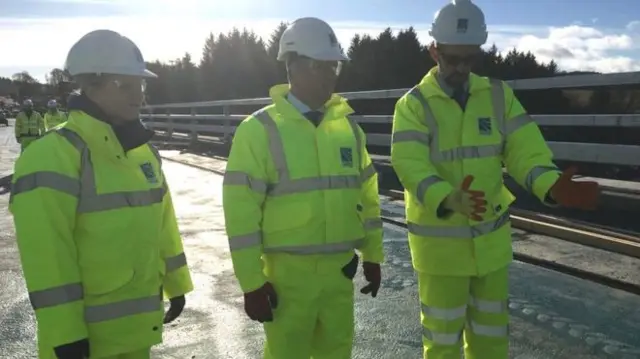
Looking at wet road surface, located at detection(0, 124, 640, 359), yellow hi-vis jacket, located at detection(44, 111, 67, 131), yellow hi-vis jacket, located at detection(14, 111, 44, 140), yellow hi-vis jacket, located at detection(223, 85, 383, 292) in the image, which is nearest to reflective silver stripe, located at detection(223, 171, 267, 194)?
yellow hi-vis jacket, located at detection(223, 85, 383, 292)

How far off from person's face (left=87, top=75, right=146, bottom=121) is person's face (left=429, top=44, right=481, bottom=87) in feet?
5.12

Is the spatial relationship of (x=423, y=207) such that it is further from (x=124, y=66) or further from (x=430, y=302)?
(x=124, y=66)

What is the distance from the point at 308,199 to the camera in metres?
2.87

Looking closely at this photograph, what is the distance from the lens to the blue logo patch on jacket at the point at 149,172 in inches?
106

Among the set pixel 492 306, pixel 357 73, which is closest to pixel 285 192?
pixel 492 306

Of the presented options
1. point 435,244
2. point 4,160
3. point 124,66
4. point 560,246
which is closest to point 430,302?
point 435,244

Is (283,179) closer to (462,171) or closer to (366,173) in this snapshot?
(366,173)

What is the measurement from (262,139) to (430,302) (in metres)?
1.25

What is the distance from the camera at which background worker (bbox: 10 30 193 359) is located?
7.57 ft

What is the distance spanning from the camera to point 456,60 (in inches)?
129

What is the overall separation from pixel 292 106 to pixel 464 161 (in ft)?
3.10

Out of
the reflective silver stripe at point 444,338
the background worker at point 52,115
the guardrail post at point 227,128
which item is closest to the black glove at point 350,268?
the reflective silver stripe at point 444,338

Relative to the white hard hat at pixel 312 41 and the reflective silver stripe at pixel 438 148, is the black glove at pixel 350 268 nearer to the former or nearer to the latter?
the reflective silver stripe at pixel 438 148

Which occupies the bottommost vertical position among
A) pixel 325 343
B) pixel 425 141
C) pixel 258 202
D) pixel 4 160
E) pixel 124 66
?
pixel 4 160
